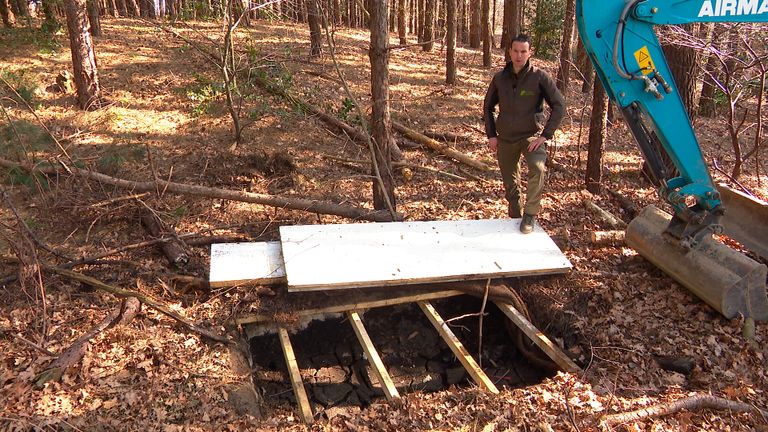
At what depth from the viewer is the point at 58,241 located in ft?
18.4

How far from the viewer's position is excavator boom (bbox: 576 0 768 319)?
4.16 meters

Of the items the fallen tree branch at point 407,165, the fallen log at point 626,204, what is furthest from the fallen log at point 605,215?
the fallen tree branch at point 407,165

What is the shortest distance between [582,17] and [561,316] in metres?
2.70

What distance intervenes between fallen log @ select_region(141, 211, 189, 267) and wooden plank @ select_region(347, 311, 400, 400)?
1833 mm

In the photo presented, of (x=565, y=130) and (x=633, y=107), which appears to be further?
(x=565, y=130)

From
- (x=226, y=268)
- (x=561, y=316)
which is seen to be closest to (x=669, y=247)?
(x=561, y=316)

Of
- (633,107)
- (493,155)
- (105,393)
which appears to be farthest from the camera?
(493,155)

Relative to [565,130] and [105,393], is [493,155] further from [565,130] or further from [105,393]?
[105,393]

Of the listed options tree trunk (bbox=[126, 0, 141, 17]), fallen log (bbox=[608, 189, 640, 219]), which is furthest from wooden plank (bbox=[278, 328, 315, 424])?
tree trunk (bbox=[126, 0, 141, 17])

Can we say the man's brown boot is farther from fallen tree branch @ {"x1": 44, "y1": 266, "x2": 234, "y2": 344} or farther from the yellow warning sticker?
fallen tree branch @ {"x1": 44, "y1": 266, "x2": 234, "y2": 344}

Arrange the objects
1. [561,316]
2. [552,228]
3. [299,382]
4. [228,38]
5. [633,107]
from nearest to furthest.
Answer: [299,382] < [633,107] < [561,316] < [552,228] < [228,38]

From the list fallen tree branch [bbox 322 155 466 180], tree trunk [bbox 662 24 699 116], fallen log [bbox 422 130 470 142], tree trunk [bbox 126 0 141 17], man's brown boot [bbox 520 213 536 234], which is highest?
tree trunk [bbox 126 0 141 17]

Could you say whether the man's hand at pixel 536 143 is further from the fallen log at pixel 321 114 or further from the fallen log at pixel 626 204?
the fallen log at pixel 321 114

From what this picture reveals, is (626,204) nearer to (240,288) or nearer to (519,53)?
(519,53)
